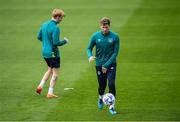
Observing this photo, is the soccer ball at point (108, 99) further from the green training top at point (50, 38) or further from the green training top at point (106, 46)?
the green training top at point (50, 38)

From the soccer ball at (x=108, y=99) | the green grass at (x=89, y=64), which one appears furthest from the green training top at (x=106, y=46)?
the green grass at (x=89, y=64)

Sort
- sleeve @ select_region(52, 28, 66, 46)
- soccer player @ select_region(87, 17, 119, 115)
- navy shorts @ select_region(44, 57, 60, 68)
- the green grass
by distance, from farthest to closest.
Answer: navy shorts @ select_region(44, 57, 60, 68) → sleeve @ select_region(52, 28, 66, 46) → the green grass → soccer player @ select_region(87, 17, 119, 115)

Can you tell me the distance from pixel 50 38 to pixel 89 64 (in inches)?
177

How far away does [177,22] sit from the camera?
2864cm

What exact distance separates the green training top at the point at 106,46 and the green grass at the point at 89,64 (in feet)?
4.38

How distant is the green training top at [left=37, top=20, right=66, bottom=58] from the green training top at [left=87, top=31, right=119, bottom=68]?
58.9 inches

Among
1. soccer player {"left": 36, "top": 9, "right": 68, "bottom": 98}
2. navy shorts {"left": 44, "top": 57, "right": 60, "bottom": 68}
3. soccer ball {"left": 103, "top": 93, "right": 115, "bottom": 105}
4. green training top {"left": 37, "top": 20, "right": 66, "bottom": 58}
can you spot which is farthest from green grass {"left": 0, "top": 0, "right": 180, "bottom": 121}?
green training top {"left": 37, "top": 20, "right": 66, "bottom": 58}

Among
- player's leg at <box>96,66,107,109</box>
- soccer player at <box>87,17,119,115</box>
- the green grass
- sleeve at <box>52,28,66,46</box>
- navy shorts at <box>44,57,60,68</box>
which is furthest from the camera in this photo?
navy shorts at <box>44,57,60,68</box>

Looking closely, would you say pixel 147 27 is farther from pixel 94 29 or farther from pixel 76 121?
pixel 76 121

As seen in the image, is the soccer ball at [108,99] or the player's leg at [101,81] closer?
the soccer ball at [108,99]

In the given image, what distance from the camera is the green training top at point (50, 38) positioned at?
1766 centimetres

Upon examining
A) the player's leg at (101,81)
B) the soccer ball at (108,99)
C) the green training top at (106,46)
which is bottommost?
the soccer ball at (108,99)

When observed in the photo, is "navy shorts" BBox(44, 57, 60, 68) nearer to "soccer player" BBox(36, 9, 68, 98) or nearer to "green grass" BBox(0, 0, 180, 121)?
"soccer player" BBox(36, 9, 68, 98)

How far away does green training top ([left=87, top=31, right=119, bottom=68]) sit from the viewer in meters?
16.3
